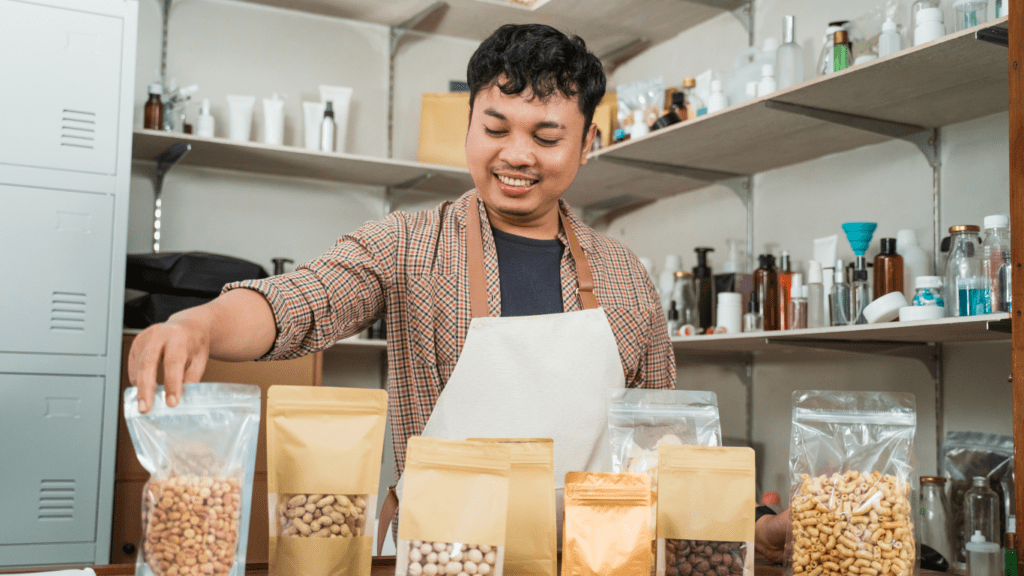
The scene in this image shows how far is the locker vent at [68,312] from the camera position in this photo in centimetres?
229

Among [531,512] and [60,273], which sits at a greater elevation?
[60,273]

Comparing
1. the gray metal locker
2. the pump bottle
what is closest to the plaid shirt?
the pump bottle

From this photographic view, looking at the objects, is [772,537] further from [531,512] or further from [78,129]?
[78,129]

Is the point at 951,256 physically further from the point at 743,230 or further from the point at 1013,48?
the point at 743,230

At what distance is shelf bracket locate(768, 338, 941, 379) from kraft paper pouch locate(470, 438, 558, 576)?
4.56 feet

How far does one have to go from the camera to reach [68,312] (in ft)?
7.58

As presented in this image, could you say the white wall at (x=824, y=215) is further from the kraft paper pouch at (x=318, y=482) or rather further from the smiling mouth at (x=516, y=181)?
the kraft paper pouch at (x=318, y=482)

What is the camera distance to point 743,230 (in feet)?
8.71

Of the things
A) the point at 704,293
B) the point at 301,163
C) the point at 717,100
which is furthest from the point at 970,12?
the point at 301,163

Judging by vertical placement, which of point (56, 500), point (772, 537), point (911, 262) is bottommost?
point (56, 500)

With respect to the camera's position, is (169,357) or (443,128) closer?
(169,357)

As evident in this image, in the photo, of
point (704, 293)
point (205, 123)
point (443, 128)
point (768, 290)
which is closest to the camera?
point (768, 290)

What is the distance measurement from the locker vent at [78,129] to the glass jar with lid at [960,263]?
83.1 inches

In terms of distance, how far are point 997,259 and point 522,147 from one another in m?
0.96
